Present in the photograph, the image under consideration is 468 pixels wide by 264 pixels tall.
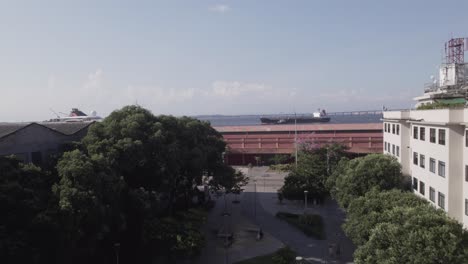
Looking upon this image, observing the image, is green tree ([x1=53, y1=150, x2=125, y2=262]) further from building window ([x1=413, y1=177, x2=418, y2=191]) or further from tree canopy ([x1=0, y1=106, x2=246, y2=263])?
building window ([x1=413, y1=177, x2=418, y2=191])

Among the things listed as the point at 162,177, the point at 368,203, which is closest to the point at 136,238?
the point at 162,177

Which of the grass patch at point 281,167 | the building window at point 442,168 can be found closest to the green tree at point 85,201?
the building window at point 442,168

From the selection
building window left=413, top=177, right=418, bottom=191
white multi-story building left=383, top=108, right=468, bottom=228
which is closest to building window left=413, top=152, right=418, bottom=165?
white multi-story building left=383, top=108, right=468, bottom=228

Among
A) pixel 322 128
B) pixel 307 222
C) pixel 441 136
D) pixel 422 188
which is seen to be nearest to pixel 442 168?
pixel 441 136

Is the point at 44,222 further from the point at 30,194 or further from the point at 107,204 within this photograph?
the point at 107,204

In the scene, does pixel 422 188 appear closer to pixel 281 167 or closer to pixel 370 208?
pixel 370 208
